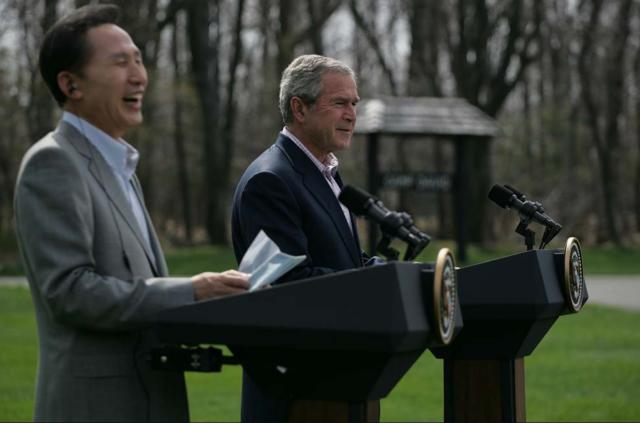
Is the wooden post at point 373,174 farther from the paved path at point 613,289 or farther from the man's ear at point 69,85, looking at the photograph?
the man's ear at point 69,85

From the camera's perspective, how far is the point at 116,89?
11.4 ft

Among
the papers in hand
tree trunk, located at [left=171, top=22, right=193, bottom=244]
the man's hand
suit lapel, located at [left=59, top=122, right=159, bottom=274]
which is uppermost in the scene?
suit lapel, located at [left=59, top=122, right=159, bottom=274]

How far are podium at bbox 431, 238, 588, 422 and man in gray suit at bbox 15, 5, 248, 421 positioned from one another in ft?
4.81

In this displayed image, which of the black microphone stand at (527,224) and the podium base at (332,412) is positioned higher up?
the black microphone stand at (527,224)

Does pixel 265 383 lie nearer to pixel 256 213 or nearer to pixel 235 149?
→ pixel 256 213

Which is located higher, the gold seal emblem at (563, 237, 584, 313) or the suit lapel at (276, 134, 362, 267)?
the suit lapel at (276, 134, 362, 267)

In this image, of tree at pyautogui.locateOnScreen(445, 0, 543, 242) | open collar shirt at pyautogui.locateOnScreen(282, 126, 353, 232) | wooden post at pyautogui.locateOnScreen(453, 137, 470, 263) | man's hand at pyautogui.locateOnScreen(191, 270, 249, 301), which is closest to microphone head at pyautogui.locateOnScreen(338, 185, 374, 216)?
man's hand at pyautogui.locateOnScreen(191, 270, 249, 301)

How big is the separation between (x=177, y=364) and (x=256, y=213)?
115 cm

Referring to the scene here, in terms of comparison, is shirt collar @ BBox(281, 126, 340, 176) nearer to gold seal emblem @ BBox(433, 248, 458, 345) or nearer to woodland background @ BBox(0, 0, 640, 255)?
gold seal emblem @ BBox(433, 248, 458, 345)

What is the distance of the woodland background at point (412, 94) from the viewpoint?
107ft

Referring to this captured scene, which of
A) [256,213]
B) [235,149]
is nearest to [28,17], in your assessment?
[235,149]

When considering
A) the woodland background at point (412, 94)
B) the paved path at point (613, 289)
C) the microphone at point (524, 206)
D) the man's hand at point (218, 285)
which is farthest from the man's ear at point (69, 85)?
the woodland background at point (412, 94)

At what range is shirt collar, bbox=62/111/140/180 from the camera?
3506 millimetres

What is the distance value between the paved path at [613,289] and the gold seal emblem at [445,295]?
13429mm
